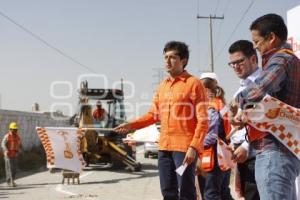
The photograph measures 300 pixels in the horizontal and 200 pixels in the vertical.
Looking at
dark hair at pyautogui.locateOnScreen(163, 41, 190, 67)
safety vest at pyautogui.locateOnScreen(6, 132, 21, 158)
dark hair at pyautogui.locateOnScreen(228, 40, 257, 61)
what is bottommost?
safety vest at pyautogui.locateOnScreen(6, 132, 21, 158)

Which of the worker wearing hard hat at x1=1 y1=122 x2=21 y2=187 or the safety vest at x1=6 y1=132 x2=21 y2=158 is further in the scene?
the safety vest at x1=6 y1=132 x2=21 y2=158

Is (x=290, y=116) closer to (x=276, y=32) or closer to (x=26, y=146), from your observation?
(x=276, y=32)

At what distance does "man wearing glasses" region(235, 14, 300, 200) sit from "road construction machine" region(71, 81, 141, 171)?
14.5 metres

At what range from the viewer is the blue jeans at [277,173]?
10.3 feet

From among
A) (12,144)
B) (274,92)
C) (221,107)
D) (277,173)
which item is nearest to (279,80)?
(274,92)

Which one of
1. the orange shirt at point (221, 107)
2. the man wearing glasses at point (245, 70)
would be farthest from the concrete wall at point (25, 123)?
the man wearing glasses at point (245, 70)

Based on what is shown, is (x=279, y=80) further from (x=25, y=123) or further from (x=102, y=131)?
(x=25, y=123)

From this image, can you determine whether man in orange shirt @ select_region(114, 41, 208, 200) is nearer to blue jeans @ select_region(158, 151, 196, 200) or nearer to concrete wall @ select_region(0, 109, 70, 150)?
blue jeans @ select_region(158, 151, 196, 200)

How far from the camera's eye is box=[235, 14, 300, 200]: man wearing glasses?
314 cm

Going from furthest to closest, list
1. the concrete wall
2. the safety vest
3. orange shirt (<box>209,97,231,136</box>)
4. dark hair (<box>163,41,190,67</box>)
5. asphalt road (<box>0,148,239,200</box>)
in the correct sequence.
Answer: the concrete wall → the safety vest → asphalt road (<box>0,148,239,200</box>) → orange shirt (<box>209,97,231,136</box>) → dark hair (<box>163,41,190,67</box>)

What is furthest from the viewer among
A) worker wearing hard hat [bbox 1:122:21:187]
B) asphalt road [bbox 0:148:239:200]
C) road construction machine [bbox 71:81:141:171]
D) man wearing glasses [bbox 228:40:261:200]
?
road construction machine [bbox 71:81:141:171]

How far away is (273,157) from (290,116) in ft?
0.95

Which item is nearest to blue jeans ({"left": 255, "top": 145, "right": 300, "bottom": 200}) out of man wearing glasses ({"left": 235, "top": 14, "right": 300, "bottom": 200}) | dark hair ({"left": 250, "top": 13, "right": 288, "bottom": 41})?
man wearing glasses ({"left": 235, "top": 14, "right": 300, "bottom": 200})

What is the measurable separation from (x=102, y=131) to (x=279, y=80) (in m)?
15.9
